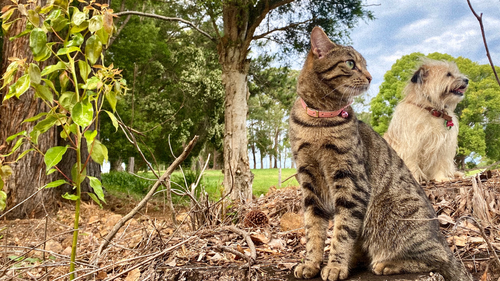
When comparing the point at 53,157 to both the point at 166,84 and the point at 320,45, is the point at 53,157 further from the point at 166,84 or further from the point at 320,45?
the point at 166,84

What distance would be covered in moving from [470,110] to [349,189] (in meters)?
19.0

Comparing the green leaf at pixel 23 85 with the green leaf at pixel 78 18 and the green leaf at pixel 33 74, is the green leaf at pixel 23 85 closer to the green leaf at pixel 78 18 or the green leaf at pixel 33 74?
the green leaf at pixel 33 74

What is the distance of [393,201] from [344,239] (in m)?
0.49

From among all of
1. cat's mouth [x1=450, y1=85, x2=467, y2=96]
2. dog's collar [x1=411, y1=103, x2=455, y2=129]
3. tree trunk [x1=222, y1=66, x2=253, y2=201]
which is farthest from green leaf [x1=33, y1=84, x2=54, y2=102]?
tree trunk [x1=222, y1=66, x2=253, y2=201]

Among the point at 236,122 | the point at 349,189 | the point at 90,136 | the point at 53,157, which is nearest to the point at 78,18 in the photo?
the point at 90,136

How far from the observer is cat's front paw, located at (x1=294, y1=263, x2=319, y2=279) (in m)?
2.03

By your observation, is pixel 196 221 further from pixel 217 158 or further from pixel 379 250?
pixel 217 158

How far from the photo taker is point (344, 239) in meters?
2.07

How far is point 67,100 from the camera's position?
1922mm

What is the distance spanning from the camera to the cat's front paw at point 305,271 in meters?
2.03

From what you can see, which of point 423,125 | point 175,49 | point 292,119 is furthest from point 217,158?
point 292,119

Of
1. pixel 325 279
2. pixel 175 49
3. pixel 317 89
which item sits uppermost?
pixel 175 49

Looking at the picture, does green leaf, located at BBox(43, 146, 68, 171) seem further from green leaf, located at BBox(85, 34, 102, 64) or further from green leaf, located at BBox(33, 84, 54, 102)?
green leaf, located at BBox(85, 34, 102, 64)

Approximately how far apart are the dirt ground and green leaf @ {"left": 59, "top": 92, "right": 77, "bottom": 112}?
671 millimetres
